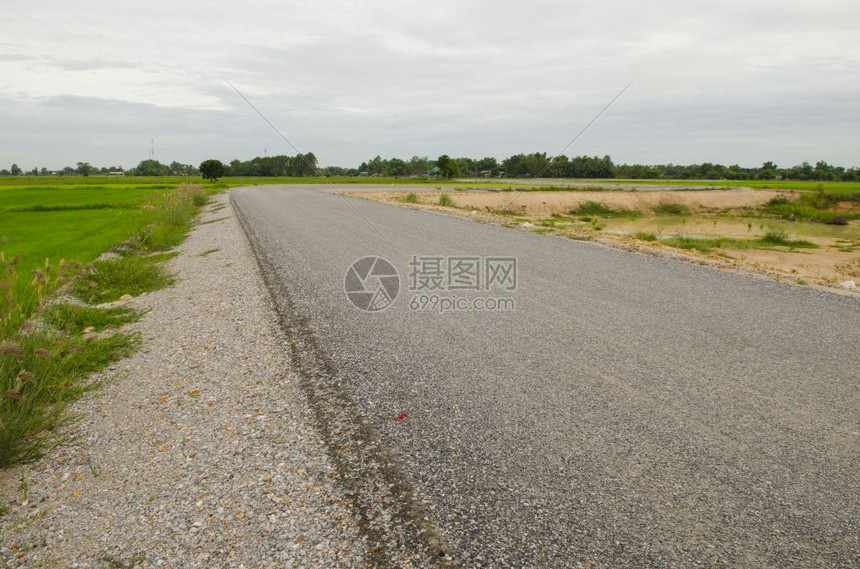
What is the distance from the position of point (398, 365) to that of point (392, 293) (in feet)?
10.6

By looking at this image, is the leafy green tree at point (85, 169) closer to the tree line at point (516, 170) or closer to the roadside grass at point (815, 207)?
the tree line at point (516, 170)

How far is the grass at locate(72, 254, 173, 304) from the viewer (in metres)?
9.26

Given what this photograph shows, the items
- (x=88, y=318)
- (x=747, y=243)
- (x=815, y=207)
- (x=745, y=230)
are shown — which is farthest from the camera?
(x=815, y=207)

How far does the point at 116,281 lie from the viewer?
996 cm

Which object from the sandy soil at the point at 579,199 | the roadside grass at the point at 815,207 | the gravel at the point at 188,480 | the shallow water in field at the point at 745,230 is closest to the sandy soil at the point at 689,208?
the sandy soil at the point at 579,199

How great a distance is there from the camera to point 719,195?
50.3 meters

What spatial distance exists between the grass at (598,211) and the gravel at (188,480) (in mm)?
36439

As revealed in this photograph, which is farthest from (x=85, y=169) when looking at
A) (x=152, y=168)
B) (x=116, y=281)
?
(x=116, y=281)

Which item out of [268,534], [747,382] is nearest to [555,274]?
[747,382]

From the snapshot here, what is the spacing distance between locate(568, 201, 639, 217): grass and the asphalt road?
32054 mm

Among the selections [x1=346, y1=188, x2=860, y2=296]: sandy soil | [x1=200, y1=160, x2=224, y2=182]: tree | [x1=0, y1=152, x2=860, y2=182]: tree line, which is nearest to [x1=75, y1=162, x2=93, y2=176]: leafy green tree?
[x1=0, y1=152, x2=860, y2=182]: tree line

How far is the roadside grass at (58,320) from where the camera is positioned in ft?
12.8

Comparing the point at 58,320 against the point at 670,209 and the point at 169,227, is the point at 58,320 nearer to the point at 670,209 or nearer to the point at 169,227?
the point at 169,227

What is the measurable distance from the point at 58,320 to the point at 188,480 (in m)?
4.53
